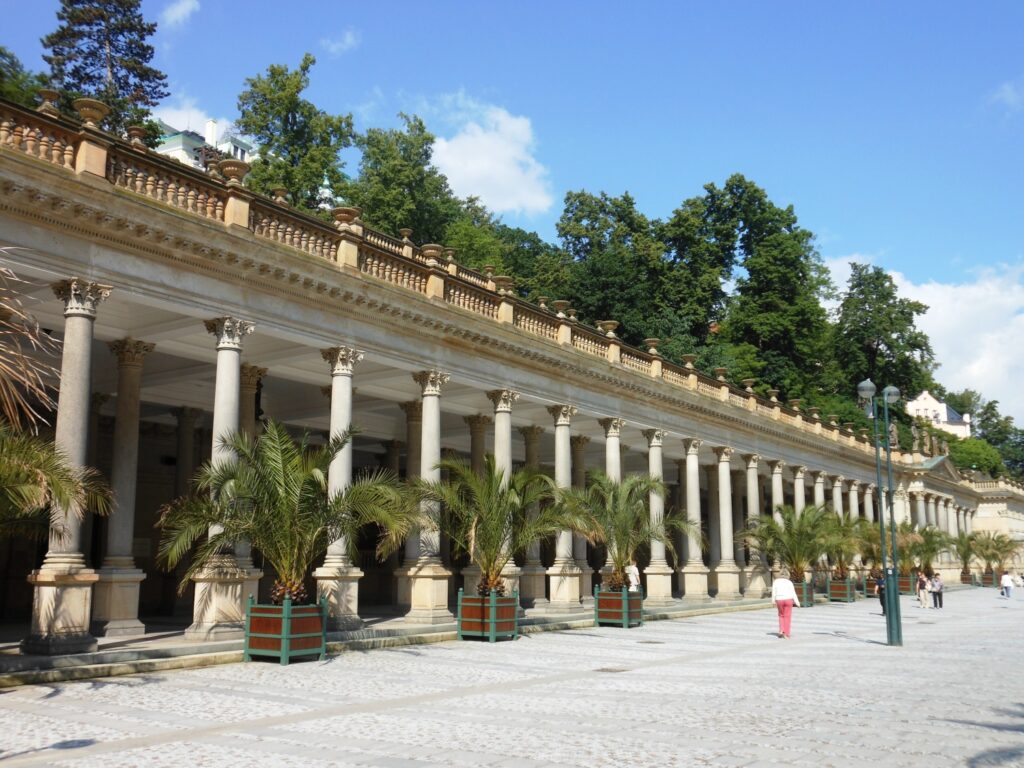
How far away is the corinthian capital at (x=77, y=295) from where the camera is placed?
15.6 meters

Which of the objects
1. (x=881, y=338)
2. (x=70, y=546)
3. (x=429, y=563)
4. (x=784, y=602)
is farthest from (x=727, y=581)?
(x=881, y=338)

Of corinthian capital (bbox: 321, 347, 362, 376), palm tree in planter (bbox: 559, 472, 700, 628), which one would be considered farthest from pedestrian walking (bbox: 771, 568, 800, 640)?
corinthian capital (bbox: 321, 347, 362, 376)

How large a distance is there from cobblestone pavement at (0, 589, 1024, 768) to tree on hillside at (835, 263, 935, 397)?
195ft

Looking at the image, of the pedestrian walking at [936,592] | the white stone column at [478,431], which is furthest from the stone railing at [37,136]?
the pedestrian walking at [936,592]

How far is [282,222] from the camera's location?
63.9 ft

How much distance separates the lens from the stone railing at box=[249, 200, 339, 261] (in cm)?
1892

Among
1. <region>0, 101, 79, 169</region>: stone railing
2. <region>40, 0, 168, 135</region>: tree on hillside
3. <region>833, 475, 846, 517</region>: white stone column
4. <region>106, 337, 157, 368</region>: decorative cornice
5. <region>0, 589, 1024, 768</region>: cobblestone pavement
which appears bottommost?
<region>0, 589, 1024, 768</region>: cobblestone pavement

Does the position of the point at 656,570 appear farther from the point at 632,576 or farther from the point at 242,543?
the point at 242,543

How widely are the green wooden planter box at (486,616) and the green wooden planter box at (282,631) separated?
494 centimetres

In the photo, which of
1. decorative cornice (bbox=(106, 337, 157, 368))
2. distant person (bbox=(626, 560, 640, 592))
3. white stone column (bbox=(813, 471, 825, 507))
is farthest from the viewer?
white stone column (bbox=(813, 471, 825, 507))

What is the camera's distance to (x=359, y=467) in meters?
36.0

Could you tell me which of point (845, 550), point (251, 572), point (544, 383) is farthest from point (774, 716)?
point (845, 550)

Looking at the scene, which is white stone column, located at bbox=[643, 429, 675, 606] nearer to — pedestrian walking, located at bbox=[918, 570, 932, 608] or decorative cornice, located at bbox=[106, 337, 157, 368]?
pedestrian walking, located at bbox=[918, 570, 932, 608]

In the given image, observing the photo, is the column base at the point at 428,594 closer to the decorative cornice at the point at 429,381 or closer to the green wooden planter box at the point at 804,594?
the decorative cornice at the point at 429,381
